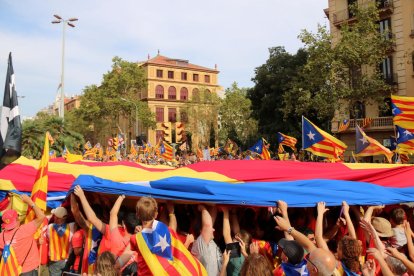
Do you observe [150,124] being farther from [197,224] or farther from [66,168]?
[197,224]

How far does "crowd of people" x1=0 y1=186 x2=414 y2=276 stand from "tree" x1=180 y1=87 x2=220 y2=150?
47.1 m

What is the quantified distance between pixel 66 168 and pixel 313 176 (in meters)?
4.71

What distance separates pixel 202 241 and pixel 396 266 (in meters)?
1.76

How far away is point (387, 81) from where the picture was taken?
2702 cm

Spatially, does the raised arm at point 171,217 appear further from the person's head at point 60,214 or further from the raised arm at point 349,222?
the raised arm at point 349,222

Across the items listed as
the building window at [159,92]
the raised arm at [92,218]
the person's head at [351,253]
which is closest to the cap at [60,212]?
the raised arm at [92,218]

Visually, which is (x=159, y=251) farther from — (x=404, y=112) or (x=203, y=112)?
(x=203, y=112)

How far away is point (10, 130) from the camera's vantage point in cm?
600

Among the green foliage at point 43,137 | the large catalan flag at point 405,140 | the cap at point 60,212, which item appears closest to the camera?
the cap at point 60,212

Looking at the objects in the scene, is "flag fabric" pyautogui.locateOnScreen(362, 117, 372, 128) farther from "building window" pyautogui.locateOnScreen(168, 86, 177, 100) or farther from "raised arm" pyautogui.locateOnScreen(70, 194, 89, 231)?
"building window" pyautogui.locateOnScreen(168, 86, 177, 100)

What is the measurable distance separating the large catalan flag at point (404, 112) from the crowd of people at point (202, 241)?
15.3 feet


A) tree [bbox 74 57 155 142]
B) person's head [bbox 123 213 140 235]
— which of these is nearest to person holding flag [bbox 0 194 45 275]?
person's head [bbox 123 213 140 235]

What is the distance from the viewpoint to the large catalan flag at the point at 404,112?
9664 millimetres

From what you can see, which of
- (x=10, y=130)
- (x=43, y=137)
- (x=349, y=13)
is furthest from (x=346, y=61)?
(x=10, y=130)
